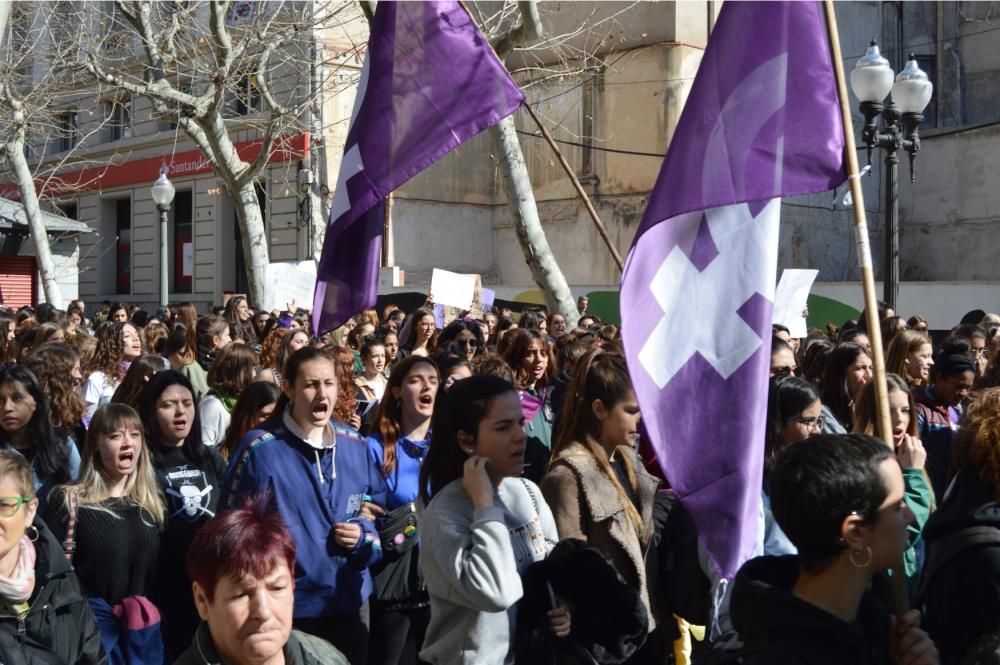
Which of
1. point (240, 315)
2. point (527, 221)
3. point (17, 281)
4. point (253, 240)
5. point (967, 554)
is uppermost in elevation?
point (253, 240)

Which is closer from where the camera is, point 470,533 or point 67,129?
point 470,533

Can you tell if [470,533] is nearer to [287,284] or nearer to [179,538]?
[179,538]

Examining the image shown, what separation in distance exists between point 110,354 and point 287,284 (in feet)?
25.0

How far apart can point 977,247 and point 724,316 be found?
2574 cm

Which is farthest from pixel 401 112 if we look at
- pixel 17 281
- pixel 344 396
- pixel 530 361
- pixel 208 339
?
pixel 17 281

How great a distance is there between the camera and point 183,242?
112ft

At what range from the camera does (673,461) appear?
10.6 feet

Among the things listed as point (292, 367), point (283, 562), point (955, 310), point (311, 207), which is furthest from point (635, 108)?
point (283, 562)

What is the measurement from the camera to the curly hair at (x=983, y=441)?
10.4 feet

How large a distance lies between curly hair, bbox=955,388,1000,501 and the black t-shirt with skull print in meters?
2.81

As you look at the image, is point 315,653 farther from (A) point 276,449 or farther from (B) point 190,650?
(A) point 276,449

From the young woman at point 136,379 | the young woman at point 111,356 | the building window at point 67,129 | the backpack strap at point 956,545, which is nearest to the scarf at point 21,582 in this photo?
the backpack strap at point 956,545

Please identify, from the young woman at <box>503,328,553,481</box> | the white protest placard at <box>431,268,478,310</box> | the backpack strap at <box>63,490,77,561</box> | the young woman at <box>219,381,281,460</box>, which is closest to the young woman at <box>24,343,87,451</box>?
the young woman at <box>219,381,281,460</box>

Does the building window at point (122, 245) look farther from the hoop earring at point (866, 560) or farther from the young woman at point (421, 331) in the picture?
the hoop earring at point (866, 560)
